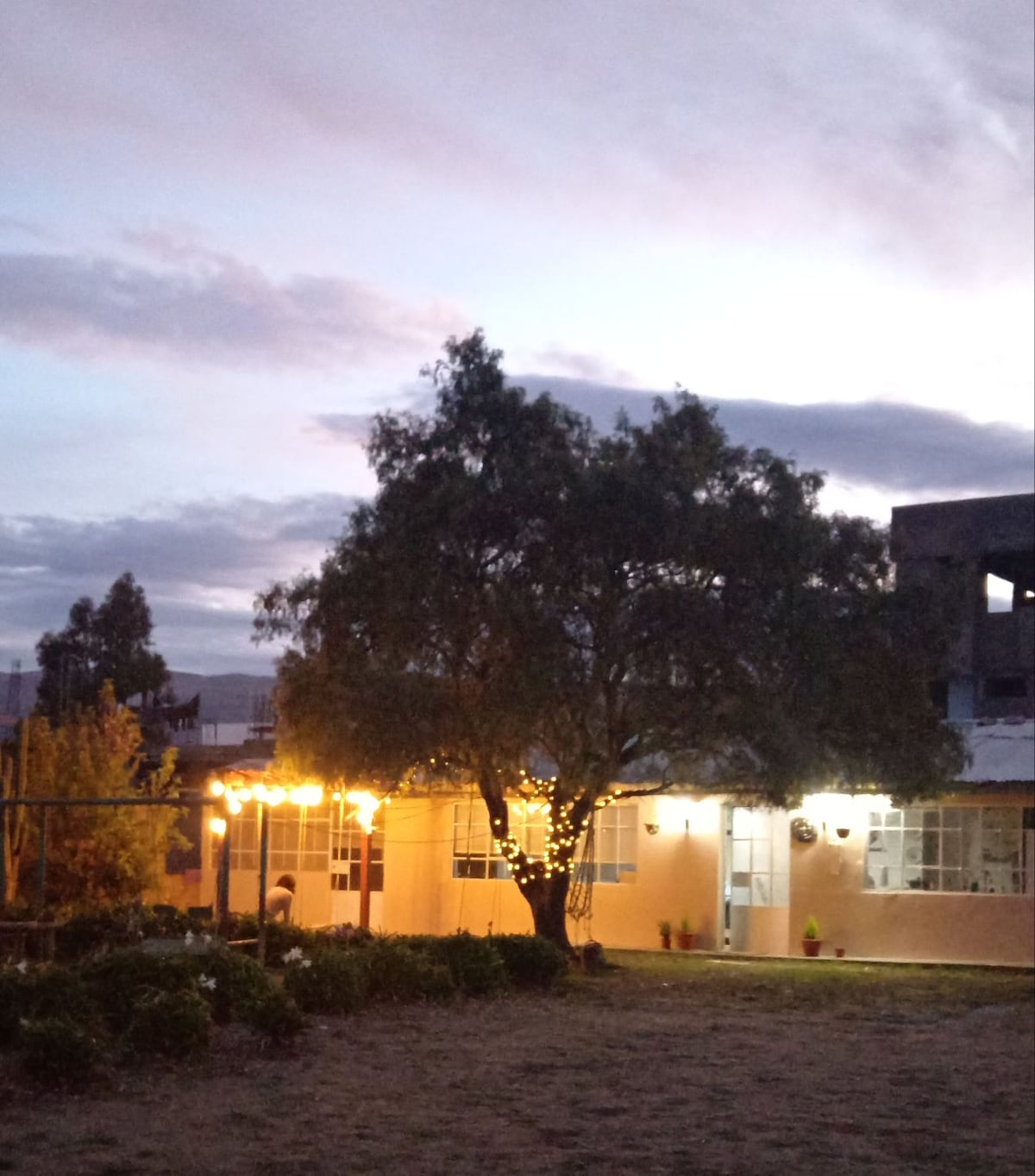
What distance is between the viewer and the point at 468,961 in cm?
1681

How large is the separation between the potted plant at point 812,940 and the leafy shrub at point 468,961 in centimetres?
715

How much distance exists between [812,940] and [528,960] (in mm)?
6594

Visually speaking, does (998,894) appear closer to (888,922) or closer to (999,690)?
(888,922)

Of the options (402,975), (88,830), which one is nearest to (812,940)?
(402,975)

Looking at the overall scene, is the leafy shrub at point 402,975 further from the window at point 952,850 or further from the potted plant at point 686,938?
the window at point 952,850

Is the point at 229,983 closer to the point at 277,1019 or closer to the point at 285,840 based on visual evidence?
the point at 277,1019

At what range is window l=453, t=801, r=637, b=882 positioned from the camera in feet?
80.8

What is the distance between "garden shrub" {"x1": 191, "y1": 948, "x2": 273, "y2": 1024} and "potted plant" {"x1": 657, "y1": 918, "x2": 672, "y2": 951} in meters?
11.2

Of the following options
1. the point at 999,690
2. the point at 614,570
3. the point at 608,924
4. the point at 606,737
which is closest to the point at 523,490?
the point at 614,570

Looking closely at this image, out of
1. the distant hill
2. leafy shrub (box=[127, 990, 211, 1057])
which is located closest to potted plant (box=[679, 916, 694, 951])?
leafy shrub (box=[127, 990, 211, 1057])

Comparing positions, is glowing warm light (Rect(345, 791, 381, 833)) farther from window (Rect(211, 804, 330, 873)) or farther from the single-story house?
window (Rect(211, 804, 330, 873))

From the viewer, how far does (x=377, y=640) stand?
63.3 feet

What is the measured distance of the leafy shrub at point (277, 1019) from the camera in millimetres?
12156

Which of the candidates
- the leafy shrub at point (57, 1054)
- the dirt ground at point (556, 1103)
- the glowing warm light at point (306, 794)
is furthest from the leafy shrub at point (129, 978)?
the glowing warm light at point (306, 794)
